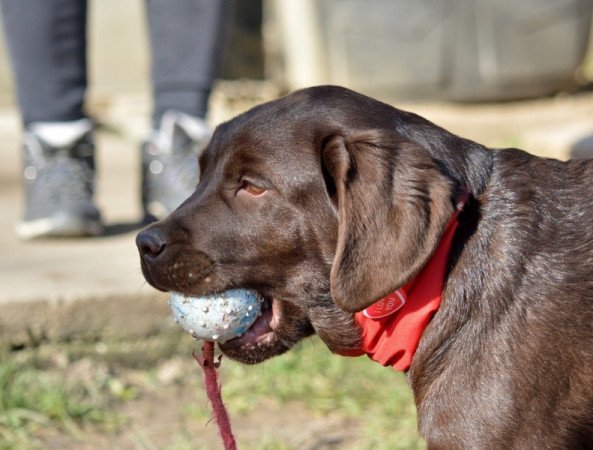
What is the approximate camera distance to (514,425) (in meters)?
2.71

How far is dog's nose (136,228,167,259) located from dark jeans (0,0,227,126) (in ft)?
6.02

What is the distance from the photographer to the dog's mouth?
308 cm

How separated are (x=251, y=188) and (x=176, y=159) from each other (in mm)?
1835

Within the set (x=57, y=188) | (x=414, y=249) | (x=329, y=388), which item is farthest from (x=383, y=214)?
(x=57, y=188)

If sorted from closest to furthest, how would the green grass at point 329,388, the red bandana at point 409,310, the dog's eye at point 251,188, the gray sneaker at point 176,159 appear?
1. the red bandana at point 409,310
2. the dog's eye at point 251,188
3. the green grass at point 329,388
4. the gray sneaker at point 176,159

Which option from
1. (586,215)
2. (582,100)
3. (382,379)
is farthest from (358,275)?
(582,100)

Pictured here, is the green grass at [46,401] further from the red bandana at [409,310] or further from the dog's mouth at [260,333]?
the red bandana at [409,310]

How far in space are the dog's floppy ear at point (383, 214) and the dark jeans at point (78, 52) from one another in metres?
2.02

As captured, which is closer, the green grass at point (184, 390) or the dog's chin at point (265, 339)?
the dog's chin at point (265, 339)

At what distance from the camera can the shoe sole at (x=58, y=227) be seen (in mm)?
4789

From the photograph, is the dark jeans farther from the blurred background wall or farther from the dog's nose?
the blurred background wall

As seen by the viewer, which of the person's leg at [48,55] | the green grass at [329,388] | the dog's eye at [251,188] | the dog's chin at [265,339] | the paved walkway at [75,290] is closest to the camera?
the dog's eye at [251,188]

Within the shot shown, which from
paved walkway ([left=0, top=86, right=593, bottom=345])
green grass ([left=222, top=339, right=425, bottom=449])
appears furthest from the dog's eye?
paved walkway ([left=0, top=86, right=593, bottom=345])

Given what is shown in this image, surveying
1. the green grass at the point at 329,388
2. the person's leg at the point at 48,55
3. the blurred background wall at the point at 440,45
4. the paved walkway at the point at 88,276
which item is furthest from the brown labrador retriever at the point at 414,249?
the blurred background wall at the point at 440,45
